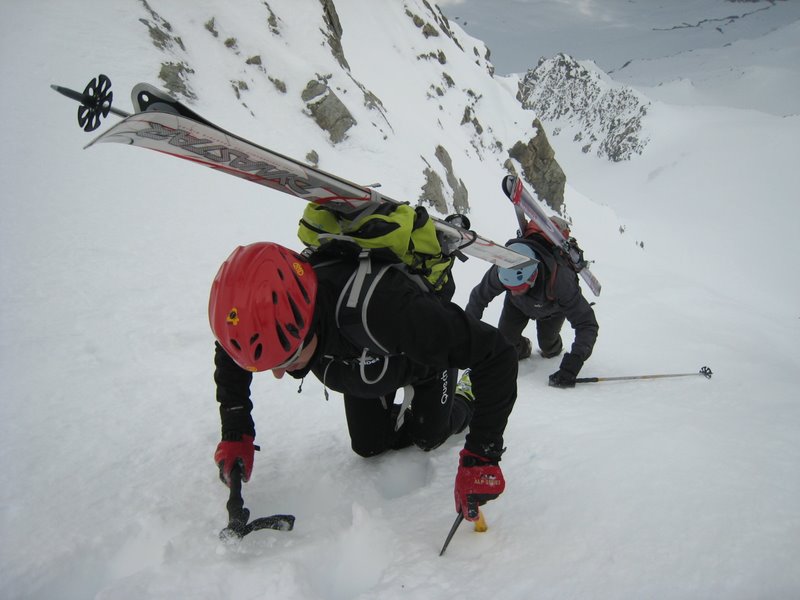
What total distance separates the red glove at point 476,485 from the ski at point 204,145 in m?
1.36

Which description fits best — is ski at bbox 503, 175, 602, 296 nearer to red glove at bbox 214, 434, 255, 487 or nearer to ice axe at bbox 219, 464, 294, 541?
red glove at bbox 214, 434, 255, 487

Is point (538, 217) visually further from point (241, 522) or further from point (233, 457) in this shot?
point (241, 522)

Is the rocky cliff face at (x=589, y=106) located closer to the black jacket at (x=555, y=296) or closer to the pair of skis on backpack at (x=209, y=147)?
the black jacket at (x=555, y=296)

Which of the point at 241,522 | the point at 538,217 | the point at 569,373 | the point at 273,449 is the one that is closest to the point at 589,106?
the point at 538,217

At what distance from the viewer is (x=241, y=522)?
2.14 meters

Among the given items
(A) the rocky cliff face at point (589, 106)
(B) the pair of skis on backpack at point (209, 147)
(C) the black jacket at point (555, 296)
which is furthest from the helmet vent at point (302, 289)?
(A) the rocky cliff face at point (589, 106)

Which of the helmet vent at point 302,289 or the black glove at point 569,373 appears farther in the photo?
the black glove at point 569,373

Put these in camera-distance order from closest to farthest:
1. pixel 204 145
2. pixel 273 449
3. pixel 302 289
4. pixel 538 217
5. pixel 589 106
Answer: pixel 302 289 → pixel 204 145 → pixel 273 449 → pixel 538 217 → pixel 589 106

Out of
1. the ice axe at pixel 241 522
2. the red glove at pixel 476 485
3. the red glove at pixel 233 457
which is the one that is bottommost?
the ice axe at pixel 241 522

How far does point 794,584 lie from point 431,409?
73.9 inches

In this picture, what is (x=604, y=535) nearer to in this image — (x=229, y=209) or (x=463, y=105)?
(x=229, y=209)

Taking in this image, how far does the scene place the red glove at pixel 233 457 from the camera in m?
2.38

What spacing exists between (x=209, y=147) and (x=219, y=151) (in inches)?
2.5

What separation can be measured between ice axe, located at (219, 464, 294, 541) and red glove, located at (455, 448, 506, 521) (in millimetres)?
890
